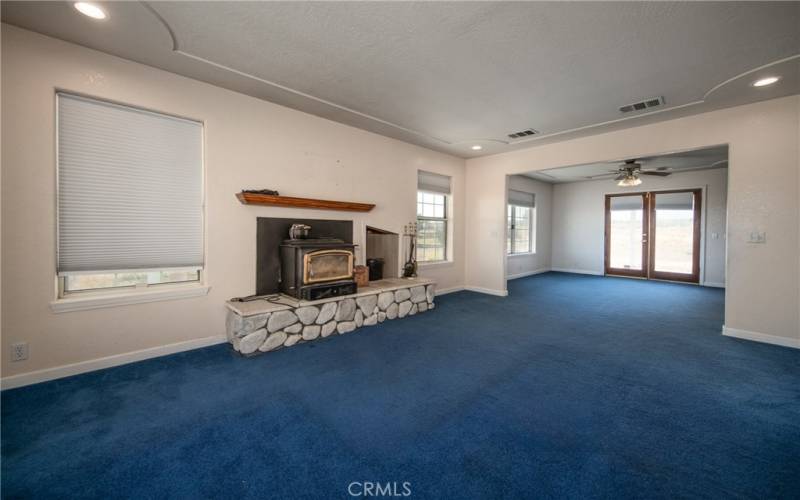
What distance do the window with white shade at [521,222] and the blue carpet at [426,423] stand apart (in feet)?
16.0

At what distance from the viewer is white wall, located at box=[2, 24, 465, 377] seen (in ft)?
7.80

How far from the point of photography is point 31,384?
2424mm

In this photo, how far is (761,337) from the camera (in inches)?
139

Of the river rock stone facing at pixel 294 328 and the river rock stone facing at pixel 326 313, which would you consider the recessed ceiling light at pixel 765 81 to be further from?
the river rock stone facing at pixel 294 328

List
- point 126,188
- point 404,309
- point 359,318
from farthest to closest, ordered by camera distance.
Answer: point 404,309 → point 359,318 → point 126,188

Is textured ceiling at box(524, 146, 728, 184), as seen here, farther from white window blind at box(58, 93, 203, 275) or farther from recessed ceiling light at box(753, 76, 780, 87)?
white window blind at box(58, 93, 203, 275)

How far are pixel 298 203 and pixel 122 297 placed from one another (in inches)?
71.6

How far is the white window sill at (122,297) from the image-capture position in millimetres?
2572

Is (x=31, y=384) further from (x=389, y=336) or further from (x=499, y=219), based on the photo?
(x=499, y=219)

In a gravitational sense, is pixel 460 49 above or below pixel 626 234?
above

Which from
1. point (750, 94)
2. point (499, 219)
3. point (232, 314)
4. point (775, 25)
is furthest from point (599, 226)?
point (232, 314)

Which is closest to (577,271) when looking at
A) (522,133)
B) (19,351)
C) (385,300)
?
(522,133)

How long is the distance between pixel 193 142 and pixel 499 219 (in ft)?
15.7

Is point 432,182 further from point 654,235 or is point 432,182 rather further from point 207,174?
point 654,235
